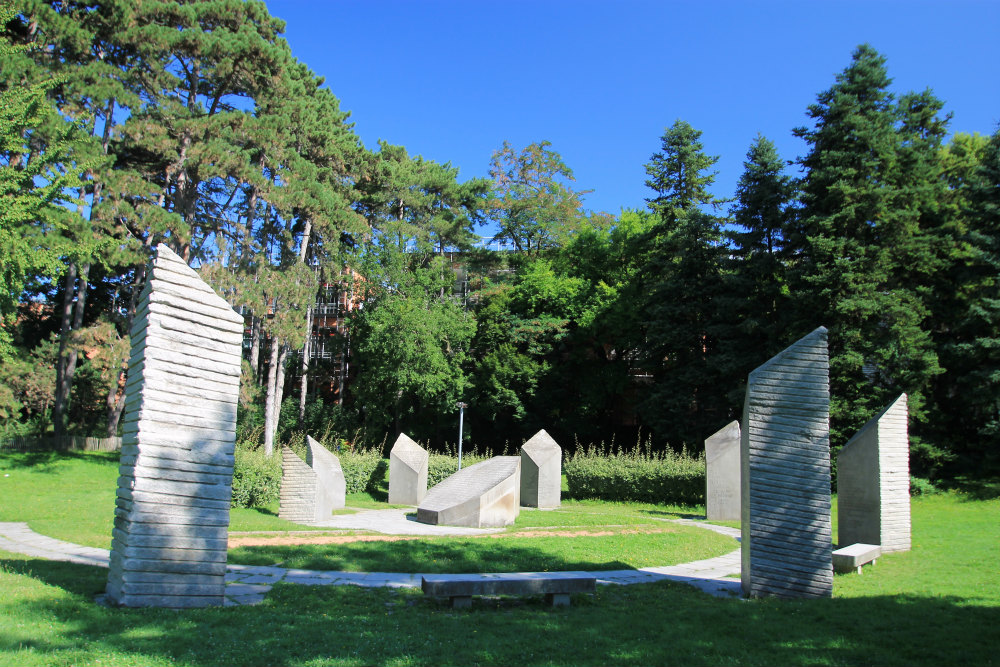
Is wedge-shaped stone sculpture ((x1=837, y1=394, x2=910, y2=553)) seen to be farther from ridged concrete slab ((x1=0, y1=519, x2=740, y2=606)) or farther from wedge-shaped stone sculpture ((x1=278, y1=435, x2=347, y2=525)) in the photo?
wedge-shaped stone sculpture ((x1=278, y1=435, x2=347, y2=525))

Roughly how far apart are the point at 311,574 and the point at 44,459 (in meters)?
17.9

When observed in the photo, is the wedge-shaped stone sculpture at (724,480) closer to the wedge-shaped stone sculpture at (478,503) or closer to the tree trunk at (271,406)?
the wedge-shaped stone sculpture at (478,503)

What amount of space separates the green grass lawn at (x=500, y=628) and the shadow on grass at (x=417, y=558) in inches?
49.3

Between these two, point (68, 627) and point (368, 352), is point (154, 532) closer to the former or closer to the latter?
point (68, 627)

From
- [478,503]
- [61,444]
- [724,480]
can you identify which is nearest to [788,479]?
Answer: [478,503]

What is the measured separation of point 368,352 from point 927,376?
72.8 ft

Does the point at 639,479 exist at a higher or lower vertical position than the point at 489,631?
higher

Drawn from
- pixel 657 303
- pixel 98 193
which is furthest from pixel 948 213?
pixel 98 193

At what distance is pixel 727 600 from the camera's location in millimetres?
7211

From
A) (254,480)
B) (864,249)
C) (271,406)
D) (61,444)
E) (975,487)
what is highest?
(864,249)

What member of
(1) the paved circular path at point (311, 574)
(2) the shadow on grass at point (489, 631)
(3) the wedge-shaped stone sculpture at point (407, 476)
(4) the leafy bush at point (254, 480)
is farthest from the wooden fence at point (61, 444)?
(2) the shadow on grass at point (489, 631)

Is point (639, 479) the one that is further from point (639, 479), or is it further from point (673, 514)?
point (673, 514)

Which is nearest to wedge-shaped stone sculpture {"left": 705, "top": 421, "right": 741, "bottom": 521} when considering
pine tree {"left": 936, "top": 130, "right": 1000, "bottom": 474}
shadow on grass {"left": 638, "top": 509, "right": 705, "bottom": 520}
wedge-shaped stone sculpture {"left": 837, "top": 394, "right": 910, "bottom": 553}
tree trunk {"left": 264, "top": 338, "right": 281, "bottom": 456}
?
shadow on grass {"left": 638, "top": 509, "right": 705, "bottom": 520}

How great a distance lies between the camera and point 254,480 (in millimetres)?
15375
